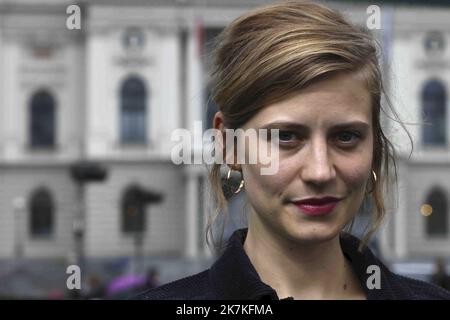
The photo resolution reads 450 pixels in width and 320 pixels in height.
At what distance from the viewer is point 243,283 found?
797mm

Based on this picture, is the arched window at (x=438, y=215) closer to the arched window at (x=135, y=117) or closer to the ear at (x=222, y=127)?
the arched window at (x=135, y=117)

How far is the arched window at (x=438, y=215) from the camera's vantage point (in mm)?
18172

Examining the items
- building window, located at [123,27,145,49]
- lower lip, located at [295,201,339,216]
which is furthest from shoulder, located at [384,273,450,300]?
building window, located at [123,27,145,49]

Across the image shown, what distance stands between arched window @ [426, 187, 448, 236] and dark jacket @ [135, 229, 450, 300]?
54.6 feet

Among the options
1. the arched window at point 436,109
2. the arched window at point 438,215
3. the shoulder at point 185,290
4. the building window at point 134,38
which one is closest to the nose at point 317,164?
the shoulder at point 185,290

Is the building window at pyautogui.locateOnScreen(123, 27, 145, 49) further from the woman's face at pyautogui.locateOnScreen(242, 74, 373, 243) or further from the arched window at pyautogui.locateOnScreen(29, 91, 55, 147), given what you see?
the woman's face at pyautogui.locateOnScreen(242, 74, 373, 243)

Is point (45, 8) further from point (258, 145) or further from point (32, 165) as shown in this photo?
point (258, 145)

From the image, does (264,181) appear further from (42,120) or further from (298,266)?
(42,120)

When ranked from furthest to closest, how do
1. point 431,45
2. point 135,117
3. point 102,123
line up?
point 135,117 → point 102,123 → point 431,45

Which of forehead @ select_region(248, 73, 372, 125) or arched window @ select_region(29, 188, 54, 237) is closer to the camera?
forehead @ select_region(248, 73, 372, 125)

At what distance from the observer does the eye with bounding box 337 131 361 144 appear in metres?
0.78

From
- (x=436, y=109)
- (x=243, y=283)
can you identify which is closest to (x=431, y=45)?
(x=436, y=109)

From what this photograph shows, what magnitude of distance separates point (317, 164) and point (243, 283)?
0.11 meters
